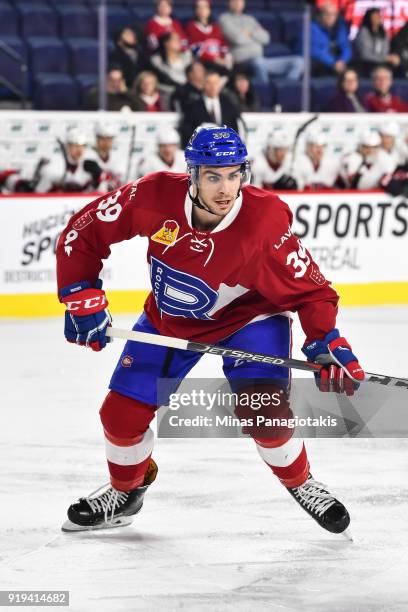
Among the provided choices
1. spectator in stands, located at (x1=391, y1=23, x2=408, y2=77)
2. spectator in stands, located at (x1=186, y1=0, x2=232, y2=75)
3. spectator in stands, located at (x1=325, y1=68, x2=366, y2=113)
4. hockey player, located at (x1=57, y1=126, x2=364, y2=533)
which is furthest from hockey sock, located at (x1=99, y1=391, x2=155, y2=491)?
spectator in stands, located at (x1=391, y1=23, x2=408, y2=77)

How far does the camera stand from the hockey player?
3148 millimetres

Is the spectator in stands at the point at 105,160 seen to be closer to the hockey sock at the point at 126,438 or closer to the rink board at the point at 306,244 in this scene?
the rink board at the point at 306,244

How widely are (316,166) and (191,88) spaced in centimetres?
101

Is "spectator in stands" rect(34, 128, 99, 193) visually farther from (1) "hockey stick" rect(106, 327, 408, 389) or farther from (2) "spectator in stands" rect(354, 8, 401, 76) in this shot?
(1) "hockey stick" rect(106, 327, 408, 389)

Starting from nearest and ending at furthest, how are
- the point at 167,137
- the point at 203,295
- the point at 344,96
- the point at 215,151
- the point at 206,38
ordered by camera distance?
1. the point at 215,151
2. the point at 203,295
3. the point at 167,137
4. the point at 206,38
5. the point at 344,96

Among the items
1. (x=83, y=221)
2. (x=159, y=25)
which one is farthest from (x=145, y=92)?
(x=83, y=221)

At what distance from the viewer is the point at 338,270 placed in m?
7.49

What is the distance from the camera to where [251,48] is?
9.09m

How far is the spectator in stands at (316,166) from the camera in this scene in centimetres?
830

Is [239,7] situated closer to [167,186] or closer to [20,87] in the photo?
[20,87]

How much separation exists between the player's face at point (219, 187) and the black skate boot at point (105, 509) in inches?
34.8

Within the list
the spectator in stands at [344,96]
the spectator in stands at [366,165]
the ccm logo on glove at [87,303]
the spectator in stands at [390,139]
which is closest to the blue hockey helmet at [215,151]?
the ccm logo on glove at [87,303]

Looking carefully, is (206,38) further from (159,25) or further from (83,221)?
(83,221)

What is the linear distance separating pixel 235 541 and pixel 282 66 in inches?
248
